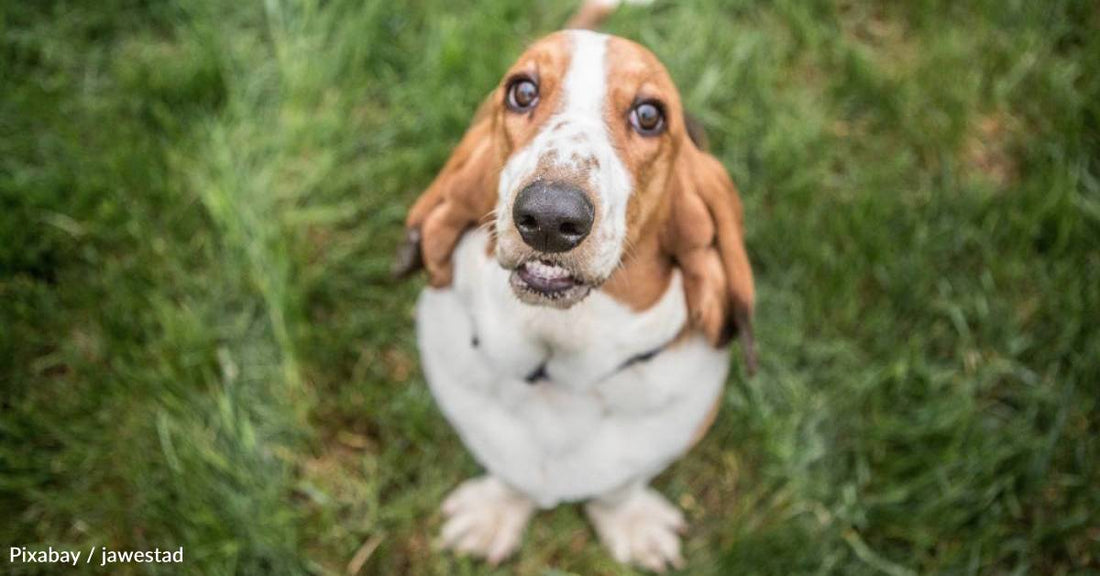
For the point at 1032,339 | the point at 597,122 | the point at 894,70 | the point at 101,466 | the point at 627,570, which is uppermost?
the point at 597,122

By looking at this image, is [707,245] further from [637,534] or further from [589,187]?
[637,534]

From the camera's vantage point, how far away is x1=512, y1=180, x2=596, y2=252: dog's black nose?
222 cm

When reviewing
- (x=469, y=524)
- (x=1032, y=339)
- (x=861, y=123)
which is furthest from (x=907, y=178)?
(x=469, y=524)

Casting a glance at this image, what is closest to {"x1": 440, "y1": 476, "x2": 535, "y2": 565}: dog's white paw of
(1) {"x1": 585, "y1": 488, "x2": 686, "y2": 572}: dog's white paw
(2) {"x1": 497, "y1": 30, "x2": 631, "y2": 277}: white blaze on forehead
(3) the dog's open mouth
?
(1) {"x1": 585, "y1": 488, "x2": 686, "y2": 572}: dog's white paw

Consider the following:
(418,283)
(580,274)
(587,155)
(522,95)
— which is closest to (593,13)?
(418,283)

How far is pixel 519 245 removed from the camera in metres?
2.31

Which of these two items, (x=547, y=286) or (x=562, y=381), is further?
(x=562, y=381)

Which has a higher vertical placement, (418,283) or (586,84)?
(586,84)

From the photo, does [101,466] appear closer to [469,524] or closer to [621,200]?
[469,524]

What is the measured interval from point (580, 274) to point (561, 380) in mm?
626

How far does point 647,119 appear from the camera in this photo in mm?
2627

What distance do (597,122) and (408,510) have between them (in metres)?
→ 1.91

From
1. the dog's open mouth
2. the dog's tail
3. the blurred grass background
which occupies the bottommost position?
the blurred grass background

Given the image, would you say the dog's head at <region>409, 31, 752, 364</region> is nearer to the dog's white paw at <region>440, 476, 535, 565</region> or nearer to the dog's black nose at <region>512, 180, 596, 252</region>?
the dog's black nose at <region>512, 180, 596, 252</region>
